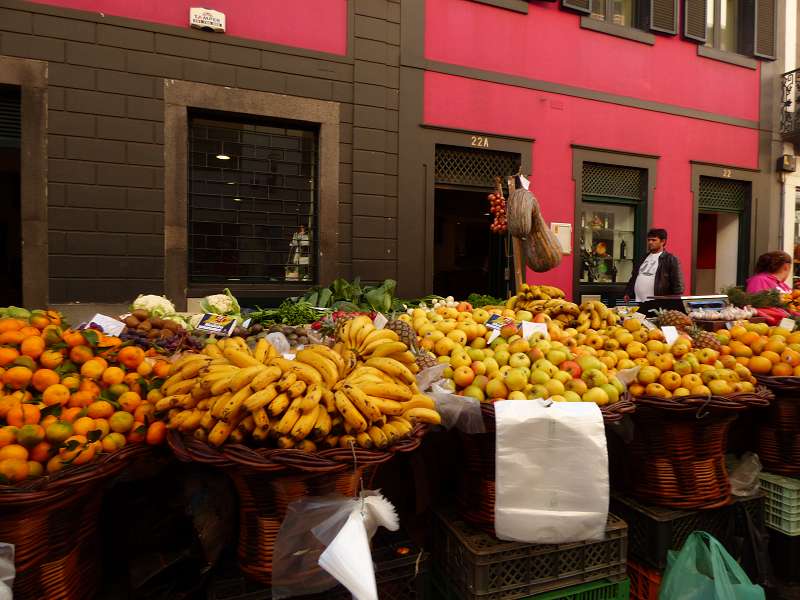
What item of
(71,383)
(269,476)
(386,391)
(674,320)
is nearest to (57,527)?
(71,383)

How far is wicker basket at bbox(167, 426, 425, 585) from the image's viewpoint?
164 centimetres

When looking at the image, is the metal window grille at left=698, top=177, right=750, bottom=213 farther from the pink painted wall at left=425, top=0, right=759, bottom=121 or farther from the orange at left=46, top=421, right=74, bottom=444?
the orange at left=46, top=421, right=74, bottom=444

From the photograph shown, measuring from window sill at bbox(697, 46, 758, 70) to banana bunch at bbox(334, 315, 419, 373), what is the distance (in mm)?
9738

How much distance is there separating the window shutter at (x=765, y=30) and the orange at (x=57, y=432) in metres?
12.2

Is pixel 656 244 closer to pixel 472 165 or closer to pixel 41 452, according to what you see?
pixel 472 165

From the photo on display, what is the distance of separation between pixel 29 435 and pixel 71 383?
369mm

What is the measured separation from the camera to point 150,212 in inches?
238

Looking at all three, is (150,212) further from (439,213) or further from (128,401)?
(439,213)

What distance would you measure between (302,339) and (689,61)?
30.6 feet

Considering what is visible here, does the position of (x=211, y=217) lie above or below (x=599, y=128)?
below

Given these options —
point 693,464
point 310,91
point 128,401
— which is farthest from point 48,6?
point 693,464

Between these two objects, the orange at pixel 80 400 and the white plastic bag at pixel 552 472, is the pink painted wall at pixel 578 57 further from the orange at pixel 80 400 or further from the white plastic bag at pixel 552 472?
the orange at pixel 80 400

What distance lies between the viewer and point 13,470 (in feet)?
5.40

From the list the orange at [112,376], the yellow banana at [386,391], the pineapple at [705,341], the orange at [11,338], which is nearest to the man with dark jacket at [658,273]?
the pineapple at [705,341]
